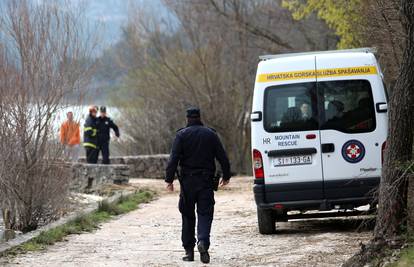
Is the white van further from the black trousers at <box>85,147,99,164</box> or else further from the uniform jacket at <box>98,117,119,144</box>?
the black trousers at <box>85,147,99,164</box>

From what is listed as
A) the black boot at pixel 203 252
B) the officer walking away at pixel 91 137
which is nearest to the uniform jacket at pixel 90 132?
the officer walking away at pixel 91 137

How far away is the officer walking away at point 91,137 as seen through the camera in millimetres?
22375

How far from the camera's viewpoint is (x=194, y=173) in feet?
31.2

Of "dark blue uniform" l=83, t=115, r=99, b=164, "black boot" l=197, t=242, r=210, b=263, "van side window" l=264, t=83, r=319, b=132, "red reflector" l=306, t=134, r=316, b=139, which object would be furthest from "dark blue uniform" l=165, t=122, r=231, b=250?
"dark blue uniform" l=83, t=115, r=99, b=164

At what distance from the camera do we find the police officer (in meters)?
9.52

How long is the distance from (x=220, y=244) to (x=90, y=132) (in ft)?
39.0

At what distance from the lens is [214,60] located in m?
30.0

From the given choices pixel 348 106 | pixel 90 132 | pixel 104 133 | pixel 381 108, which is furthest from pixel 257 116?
pixel 104 133

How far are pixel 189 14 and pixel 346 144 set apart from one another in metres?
18.3

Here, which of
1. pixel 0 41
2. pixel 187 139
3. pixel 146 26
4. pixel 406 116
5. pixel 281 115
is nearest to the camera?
pixel 406 116

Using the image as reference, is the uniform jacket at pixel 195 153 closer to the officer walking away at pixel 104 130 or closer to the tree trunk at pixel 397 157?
the tree trunk at pixel 397 157

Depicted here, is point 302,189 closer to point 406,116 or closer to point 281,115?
point 281,115

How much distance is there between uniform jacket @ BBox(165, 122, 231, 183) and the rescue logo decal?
6.74 ft

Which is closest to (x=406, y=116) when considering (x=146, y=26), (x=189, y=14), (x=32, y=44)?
(x=32, y=44)
